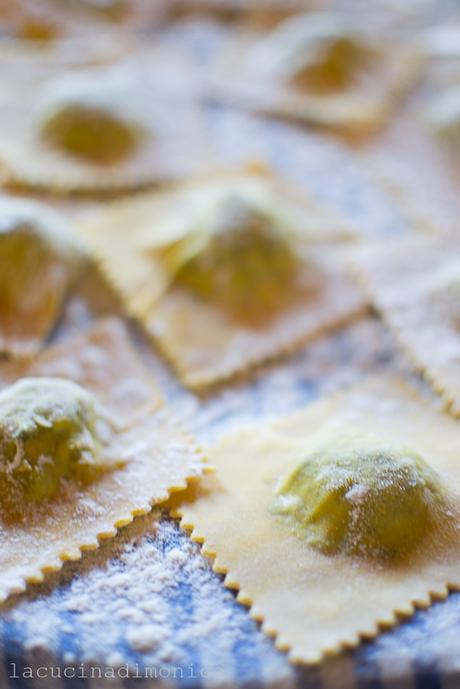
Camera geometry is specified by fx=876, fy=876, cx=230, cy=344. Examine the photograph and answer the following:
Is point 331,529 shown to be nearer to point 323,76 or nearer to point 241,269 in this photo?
point 241,269

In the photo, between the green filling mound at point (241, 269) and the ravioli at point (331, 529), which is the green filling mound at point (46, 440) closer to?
the ravioli at point (331, 529)

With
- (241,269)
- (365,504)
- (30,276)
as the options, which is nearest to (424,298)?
(241,269)

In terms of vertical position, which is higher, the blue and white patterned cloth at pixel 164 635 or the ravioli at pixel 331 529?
the ravioli at pixel 331 529

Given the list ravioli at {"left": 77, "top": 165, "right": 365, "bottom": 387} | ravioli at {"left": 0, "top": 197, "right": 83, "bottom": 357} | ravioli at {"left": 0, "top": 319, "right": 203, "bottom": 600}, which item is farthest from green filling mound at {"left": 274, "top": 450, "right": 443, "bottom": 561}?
ravioli at {"left": 0, "top": 197, "right": 83, "bottom": 357}

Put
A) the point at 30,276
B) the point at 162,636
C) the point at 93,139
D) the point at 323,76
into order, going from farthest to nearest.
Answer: the point at 323,76, the point at 93,139, the point at 30,276, the point at 162,636

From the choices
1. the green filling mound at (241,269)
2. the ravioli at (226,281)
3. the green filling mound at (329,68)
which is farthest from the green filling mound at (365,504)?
the green filling mound at (329,68)

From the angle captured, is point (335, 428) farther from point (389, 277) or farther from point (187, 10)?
point (187, 10)

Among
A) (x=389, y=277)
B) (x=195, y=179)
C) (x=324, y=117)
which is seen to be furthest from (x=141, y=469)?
(x=324, y=117)
